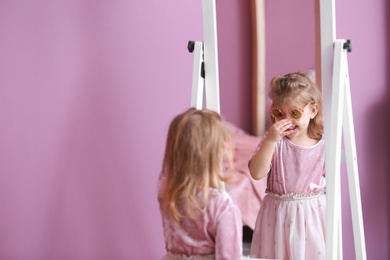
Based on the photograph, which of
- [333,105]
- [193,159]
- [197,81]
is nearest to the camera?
[193,159]

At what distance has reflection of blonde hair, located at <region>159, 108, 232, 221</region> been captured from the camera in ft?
4.83

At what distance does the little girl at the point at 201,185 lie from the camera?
1.47m

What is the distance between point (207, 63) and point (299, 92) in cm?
28

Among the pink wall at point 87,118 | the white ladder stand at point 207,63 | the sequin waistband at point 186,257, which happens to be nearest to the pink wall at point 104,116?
the pink wall at point 87,118

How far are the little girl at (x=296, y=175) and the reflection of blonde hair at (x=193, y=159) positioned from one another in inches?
13.6

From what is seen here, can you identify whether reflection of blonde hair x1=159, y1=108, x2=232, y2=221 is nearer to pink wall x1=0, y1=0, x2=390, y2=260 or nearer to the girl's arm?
the girl's arm

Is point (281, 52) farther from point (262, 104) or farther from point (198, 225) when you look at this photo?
point (198, 225)

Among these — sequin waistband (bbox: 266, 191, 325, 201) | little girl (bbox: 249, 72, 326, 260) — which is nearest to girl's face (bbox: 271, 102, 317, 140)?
little girl (bbox: 249, 72, 326, 260)

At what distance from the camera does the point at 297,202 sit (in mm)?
1852

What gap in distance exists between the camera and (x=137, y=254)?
242cm

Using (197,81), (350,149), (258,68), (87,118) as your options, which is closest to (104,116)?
(87,118)

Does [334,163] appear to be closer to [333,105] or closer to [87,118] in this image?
[333,105]

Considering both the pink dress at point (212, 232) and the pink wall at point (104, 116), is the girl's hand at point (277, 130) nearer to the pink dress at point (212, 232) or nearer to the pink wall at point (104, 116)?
the pink dress at point (212, 232)

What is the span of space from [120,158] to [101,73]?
29 centimetres
